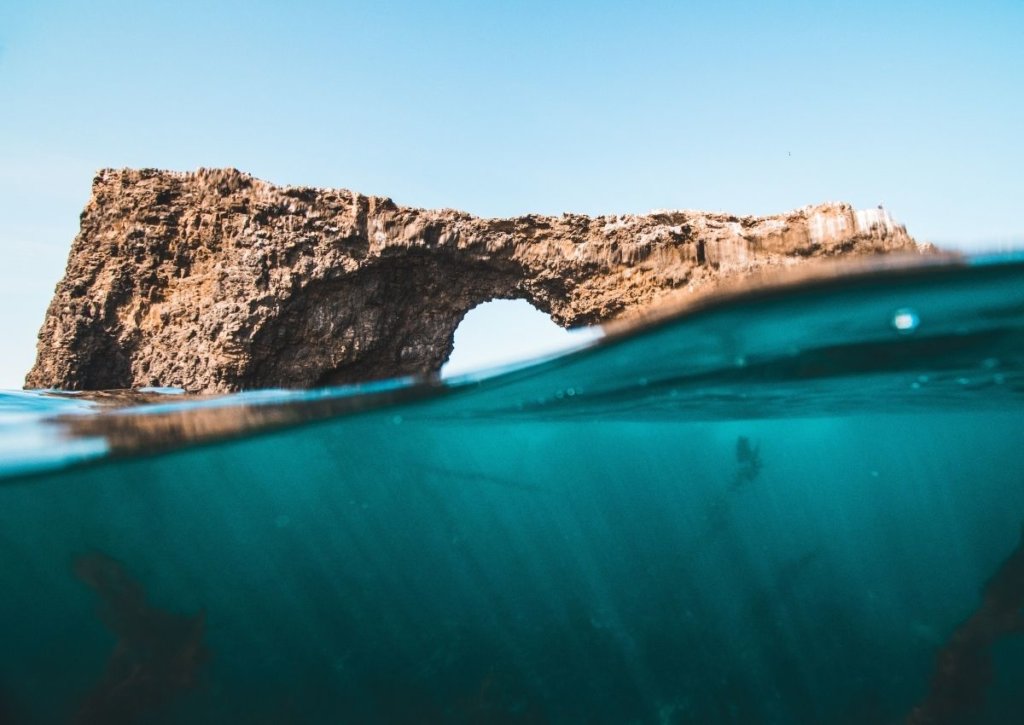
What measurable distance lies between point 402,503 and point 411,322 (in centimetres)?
1718

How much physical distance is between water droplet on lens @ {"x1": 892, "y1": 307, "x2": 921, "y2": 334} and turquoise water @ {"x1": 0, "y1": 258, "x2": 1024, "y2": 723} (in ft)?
0.22

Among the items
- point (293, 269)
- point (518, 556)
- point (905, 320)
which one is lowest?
point (518, 556)

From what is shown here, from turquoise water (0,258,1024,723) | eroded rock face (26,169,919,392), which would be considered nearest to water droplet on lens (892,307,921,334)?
turquoise water (0,258,1024,723)

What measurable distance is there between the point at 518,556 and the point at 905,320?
24.8 meters

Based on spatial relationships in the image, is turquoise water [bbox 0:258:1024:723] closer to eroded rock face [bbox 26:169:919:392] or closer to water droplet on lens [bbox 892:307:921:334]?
water droplet on lens [bbox 892:307:921:334]

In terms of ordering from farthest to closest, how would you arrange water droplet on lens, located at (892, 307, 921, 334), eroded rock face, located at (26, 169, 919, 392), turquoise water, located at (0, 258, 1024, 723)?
eroded rock face, located at (26, 169, 919, 392), turquoise water, located at (0, 258, 1024, 723), water droplet on lens, located at (892, 307, 921, 334)

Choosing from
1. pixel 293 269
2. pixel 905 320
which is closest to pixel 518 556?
pixel 293 269

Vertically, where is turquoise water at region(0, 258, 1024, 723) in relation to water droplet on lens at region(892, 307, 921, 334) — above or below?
below

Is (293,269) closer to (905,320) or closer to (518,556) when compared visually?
(905,320)

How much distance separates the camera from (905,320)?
7.68 m

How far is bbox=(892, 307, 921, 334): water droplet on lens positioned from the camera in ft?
24.0

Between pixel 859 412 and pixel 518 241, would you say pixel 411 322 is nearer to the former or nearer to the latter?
pixel 518 241

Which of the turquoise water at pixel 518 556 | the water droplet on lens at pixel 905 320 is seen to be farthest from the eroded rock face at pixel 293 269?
the water droplet on lens at pixel 905 320

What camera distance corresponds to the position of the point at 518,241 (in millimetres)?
9953
